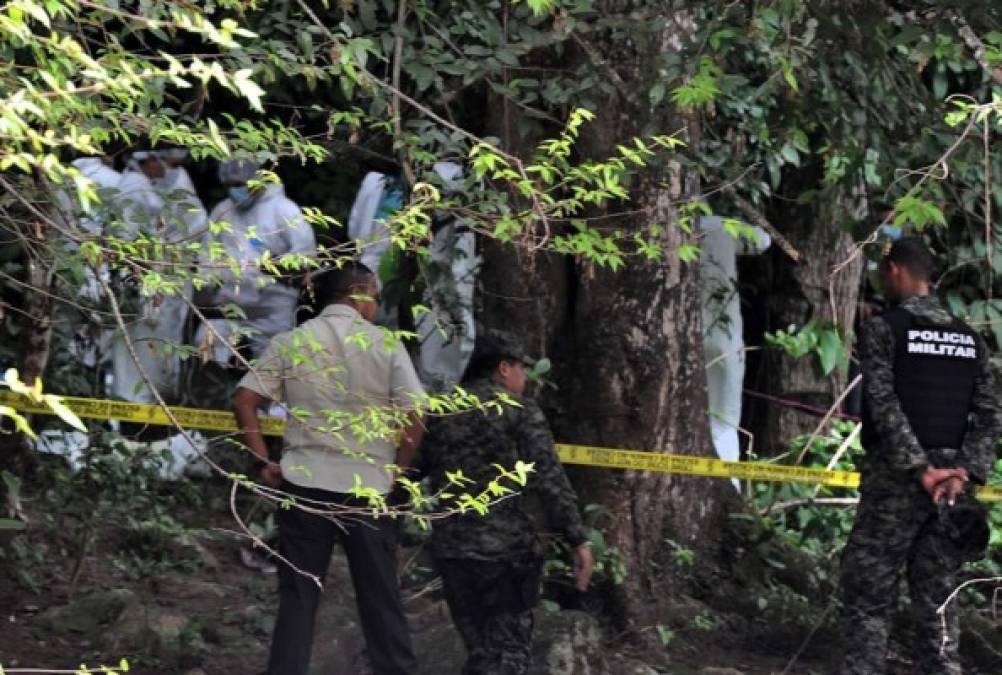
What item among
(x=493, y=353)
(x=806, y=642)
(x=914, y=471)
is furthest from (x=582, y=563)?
(x=806, y=642)

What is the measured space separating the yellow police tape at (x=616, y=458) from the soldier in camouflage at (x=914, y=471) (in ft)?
3.56

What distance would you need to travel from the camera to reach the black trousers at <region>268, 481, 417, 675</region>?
6.71 metres

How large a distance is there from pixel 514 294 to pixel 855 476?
201 cm

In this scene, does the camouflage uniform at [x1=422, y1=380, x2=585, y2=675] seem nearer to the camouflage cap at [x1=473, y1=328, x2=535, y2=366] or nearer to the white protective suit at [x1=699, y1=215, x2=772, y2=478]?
the camouflage cap at [x1=473, y1=328, x2=535, y2=366]

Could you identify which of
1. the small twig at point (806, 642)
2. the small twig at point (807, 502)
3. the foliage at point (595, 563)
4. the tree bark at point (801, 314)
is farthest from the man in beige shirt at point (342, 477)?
the tree bark at point (801, 314)

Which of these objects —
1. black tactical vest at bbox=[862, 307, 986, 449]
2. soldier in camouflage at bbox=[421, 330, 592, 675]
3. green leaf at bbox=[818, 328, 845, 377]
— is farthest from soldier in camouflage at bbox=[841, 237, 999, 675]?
green leaf at bbox=[818, 328, 845, 377]

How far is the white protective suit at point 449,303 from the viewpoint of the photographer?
27.8ft

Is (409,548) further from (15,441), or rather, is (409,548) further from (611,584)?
(15,441)

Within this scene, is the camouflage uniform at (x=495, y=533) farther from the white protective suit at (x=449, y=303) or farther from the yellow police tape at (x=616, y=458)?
the yellow police tape at (x=616, y=458)

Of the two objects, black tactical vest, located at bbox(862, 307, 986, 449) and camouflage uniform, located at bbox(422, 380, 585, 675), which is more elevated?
black tactical vest, located at bbox(862, 307, 986, 449)

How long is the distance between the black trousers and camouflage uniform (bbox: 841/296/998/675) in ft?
6.14

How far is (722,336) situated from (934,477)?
3.60 metres

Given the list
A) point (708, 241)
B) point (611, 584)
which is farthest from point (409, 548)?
point (708, 241)

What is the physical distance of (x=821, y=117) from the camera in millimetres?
7480
